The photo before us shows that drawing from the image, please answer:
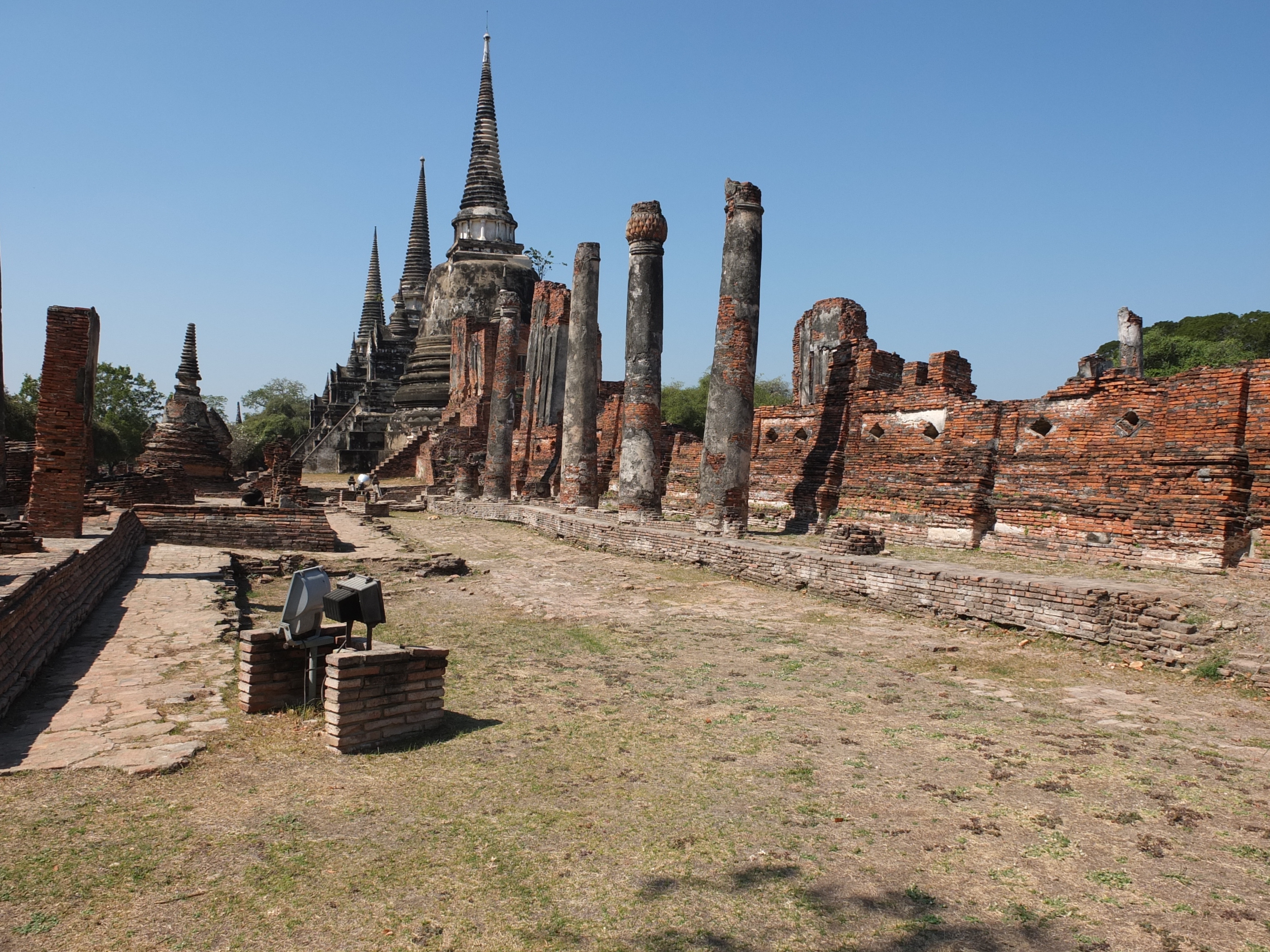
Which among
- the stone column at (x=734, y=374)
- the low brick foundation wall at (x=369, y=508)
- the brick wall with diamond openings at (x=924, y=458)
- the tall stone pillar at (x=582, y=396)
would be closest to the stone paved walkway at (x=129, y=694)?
the stone column at (x=734, y=374)

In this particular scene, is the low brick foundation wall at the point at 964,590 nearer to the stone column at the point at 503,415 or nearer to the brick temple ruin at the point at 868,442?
the brick temple ruin at the point at 868,442

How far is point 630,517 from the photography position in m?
15.3

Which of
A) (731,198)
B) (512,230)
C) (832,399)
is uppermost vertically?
(512,230)

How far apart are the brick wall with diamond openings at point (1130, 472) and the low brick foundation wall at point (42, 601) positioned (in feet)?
34.4

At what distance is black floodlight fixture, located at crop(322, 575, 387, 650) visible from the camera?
15.8ft

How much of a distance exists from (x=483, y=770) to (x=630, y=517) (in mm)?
11030

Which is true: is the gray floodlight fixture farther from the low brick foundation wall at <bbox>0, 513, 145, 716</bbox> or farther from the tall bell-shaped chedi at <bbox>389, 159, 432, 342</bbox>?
the tall bell-shaped chedi at <bbox>389, 159, 432, 342</bbox>

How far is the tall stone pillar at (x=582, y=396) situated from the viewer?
755 inches

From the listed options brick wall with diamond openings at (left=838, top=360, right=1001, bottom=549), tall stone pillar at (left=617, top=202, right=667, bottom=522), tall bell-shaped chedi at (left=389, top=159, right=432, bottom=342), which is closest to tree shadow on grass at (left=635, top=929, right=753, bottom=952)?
brick wall with diamond openings at (left=838, top=360, right=1001, bottom=549)

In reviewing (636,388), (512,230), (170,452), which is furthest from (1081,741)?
(512,230)

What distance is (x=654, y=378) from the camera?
1616 cm

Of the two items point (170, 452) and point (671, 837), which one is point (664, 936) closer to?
point (671, 837)

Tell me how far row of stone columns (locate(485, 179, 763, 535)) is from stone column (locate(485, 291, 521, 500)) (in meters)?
4.60

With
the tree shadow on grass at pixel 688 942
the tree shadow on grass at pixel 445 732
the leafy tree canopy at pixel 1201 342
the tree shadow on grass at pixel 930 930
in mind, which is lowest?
the tree shadow on grass at pixel 688 942
